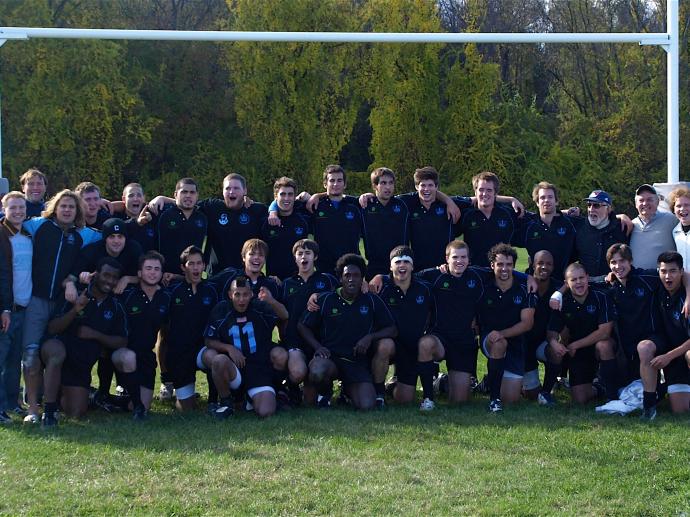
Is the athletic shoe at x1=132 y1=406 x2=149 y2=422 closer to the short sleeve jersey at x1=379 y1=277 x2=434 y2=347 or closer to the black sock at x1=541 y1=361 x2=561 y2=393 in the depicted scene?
the short sleeve jersey at x1=379 y1=277 x2=434 y2=347

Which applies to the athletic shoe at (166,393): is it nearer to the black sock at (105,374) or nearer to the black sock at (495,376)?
the black sock at (105,374)

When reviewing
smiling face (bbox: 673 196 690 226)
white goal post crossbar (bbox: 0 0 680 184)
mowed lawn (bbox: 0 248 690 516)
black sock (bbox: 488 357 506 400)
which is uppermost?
white goal post crossbar (bbox: 0 0 680 184)

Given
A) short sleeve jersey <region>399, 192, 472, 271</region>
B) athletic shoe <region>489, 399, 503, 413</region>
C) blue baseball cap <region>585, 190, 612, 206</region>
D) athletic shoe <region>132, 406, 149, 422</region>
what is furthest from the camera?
short sleeve jersey <region>399, 192, 472, 271</region>

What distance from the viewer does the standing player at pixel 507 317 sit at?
6.72 meters

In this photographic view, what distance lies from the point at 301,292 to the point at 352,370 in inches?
28.9

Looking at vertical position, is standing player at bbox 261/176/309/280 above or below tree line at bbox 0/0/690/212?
below

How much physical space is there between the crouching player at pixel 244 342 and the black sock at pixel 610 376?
2393 millimetres

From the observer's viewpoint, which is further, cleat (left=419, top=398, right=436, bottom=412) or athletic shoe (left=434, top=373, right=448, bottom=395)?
athletic shoe (left=434, top=373, right=448, bottom=395)

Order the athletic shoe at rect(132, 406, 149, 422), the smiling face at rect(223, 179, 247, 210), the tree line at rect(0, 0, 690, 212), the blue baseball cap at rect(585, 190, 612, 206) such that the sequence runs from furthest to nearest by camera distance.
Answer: the tree line at rect(0, 0, 690, 212) < the smiling face at rect(223, 179, 247, 210) < the blue baseball cap at rect(585, 190, 612, 206) < the athletic shoe at rect(132, 406, 149, 422)

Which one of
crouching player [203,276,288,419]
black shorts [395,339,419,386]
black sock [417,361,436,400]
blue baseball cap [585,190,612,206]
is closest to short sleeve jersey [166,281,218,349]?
crouching player [203,276,288,419]

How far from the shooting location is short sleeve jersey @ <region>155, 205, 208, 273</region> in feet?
23.7

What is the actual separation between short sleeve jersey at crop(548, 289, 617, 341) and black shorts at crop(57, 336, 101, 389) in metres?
3.46

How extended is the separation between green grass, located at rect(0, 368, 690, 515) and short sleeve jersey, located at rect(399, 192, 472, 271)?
1.54 meters

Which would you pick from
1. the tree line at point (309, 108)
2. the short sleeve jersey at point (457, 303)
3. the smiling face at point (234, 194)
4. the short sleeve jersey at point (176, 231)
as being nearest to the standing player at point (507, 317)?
the short sleeve jersey at point (457, 303)
